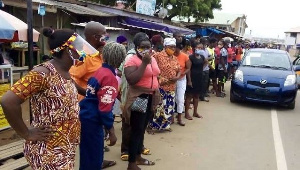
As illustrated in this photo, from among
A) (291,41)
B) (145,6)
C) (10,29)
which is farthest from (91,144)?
(291,41)

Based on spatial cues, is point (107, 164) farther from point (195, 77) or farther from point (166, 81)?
point (195, 77)

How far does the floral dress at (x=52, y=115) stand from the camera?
6.64 ft

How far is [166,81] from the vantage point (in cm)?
559

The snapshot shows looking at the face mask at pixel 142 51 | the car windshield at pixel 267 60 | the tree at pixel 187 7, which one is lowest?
the car windshield at pixel 267 60

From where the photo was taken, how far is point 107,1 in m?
24.3

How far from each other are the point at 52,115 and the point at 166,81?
3.63 m

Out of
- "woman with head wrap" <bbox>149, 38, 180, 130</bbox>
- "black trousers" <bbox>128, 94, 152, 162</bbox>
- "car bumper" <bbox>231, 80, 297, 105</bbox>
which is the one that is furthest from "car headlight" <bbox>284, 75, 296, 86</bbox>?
"black trousers" <bbox>128, 94, 152, 162</bbox>

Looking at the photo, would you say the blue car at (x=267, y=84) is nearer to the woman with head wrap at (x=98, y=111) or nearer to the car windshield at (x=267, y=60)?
the car windshield at (x=267, y=60)

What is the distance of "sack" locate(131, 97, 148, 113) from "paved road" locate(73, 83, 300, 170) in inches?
35.1

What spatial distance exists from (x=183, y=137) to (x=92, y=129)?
3.02 metres

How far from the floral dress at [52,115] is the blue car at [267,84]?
22.4ft

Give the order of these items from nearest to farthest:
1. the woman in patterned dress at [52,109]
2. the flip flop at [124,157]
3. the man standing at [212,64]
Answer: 1. the woman in patterned dress at [52,109]
2. the flip flop at [124,157]
3. the man standing at [212,64]

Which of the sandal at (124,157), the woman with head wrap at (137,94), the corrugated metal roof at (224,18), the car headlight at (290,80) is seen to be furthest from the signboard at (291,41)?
the woman with head wrap at (137,94)

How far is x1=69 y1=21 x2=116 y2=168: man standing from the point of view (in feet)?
10.8
